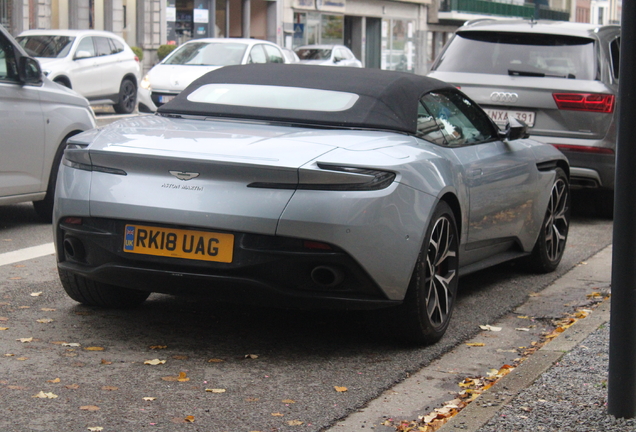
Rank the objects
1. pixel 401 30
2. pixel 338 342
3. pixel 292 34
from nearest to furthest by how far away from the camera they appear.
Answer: pixel 338 342 → pixel 292 34 → pixel 401 30

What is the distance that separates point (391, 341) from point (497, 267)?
8.49 feet

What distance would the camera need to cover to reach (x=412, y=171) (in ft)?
16.2

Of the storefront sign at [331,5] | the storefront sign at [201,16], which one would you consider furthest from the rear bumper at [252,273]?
the storefront sign at [331,5]

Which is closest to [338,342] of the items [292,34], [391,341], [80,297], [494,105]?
[391,341]

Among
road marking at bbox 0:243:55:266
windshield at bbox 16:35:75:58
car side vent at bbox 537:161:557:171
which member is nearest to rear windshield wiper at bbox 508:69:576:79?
car side vent at bbox 537:161:557:171

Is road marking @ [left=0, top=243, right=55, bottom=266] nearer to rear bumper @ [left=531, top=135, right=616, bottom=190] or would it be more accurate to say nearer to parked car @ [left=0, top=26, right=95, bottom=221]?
parked car @ [left=0, top=26, right=95, bottom=221]

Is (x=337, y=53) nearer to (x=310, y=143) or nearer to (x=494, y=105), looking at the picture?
(x=494, y=105)

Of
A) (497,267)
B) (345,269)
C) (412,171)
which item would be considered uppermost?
(412,171)

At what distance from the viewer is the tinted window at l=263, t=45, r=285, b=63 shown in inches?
915

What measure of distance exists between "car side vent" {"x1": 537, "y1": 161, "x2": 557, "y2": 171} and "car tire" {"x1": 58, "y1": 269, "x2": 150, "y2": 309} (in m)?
2.83

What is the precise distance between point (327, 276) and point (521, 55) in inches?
228

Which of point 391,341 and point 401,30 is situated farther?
point 401,30

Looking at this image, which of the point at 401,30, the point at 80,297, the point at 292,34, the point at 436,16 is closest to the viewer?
the point at 80,297

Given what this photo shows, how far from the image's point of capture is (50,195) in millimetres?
8773
